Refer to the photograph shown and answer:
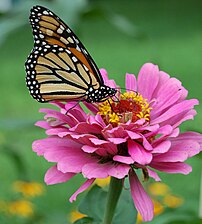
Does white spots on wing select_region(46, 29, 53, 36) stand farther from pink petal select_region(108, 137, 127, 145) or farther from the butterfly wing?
pink petal select_region(108, 137, 127, 145)

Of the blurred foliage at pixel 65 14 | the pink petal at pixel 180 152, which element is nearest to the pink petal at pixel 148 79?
the pink petal at pixel 180 152

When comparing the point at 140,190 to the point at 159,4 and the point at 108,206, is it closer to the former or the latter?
the point at 108,206

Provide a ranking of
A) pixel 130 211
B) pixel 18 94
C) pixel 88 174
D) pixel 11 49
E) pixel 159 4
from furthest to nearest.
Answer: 1. pixel 159 4
2. pixel 11 49
3. pixel 18 94
4. pixel 130 211
5. pixel 88 174

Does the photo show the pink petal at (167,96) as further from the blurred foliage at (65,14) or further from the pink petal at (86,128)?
the blurred foliage at (65,14)

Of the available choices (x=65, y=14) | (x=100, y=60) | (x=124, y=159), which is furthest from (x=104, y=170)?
(x=100, y=60)

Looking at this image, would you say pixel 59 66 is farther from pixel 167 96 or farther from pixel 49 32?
pixel 167 96

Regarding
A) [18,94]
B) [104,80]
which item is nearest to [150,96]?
[104,80]

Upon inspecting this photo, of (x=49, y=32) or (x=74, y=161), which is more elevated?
(x=49, y=32)

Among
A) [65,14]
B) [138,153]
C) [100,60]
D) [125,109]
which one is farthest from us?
[100,60]
